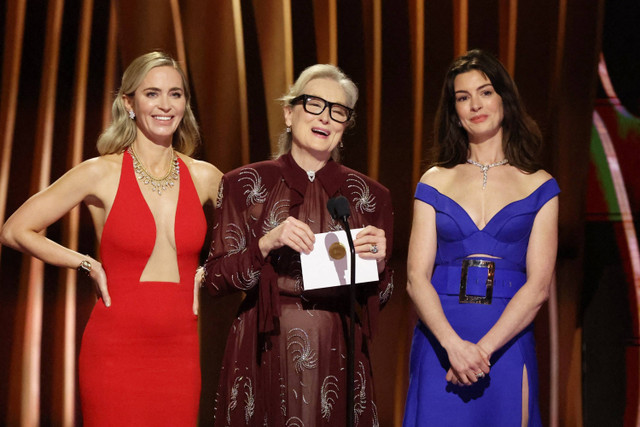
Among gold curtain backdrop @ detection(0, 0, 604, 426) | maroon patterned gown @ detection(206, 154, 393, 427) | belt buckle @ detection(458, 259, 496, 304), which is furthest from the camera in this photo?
gold curtain backdrop @ detection(0, 0, 604, 426)

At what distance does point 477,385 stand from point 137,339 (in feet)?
3.57

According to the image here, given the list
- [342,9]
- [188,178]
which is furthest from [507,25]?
[188,178]

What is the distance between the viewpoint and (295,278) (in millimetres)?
2102

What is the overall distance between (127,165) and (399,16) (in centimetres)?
173

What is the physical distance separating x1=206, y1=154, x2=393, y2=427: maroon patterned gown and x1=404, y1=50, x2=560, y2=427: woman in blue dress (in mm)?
233

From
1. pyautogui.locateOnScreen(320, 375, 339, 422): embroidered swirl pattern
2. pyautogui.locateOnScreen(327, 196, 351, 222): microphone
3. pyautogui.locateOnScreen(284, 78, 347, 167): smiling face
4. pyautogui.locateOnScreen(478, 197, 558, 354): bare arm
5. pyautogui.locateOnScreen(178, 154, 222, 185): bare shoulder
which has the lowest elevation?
pyautogui.locateOnScreen(320, 375, 339, 422): embroidered swirl pattern

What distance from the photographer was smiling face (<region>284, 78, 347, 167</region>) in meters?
2.20

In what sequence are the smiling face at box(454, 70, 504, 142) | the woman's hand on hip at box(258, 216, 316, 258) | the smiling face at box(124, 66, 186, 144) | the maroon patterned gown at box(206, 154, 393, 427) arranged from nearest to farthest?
the woman's hand on hip at box(258, 216, 316, 258), the maroon patterned gown at box(206, 154, 393, 427), the smiling face at box(454, 70, 504, 142), the smiling face at box(124, 66, 186, 144)

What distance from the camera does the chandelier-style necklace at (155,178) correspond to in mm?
2500

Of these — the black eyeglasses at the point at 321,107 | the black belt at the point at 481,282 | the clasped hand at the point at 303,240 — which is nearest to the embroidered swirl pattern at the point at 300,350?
the clasped hand at the point at 303,240

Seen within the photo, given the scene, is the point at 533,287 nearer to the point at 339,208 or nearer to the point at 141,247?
the point at 339,208

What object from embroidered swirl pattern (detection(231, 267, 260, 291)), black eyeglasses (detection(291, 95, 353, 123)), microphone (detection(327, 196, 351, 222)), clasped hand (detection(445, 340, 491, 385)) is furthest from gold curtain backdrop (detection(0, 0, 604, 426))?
microphone (detection(327, 196, 351, 222))

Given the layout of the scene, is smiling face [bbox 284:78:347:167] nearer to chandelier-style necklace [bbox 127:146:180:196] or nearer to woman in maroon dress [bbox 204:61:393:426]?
woman in maroon dress [bbox 204:61:393:426]

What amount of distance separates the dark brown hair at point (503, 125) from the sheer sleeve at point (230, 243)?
742 mm
